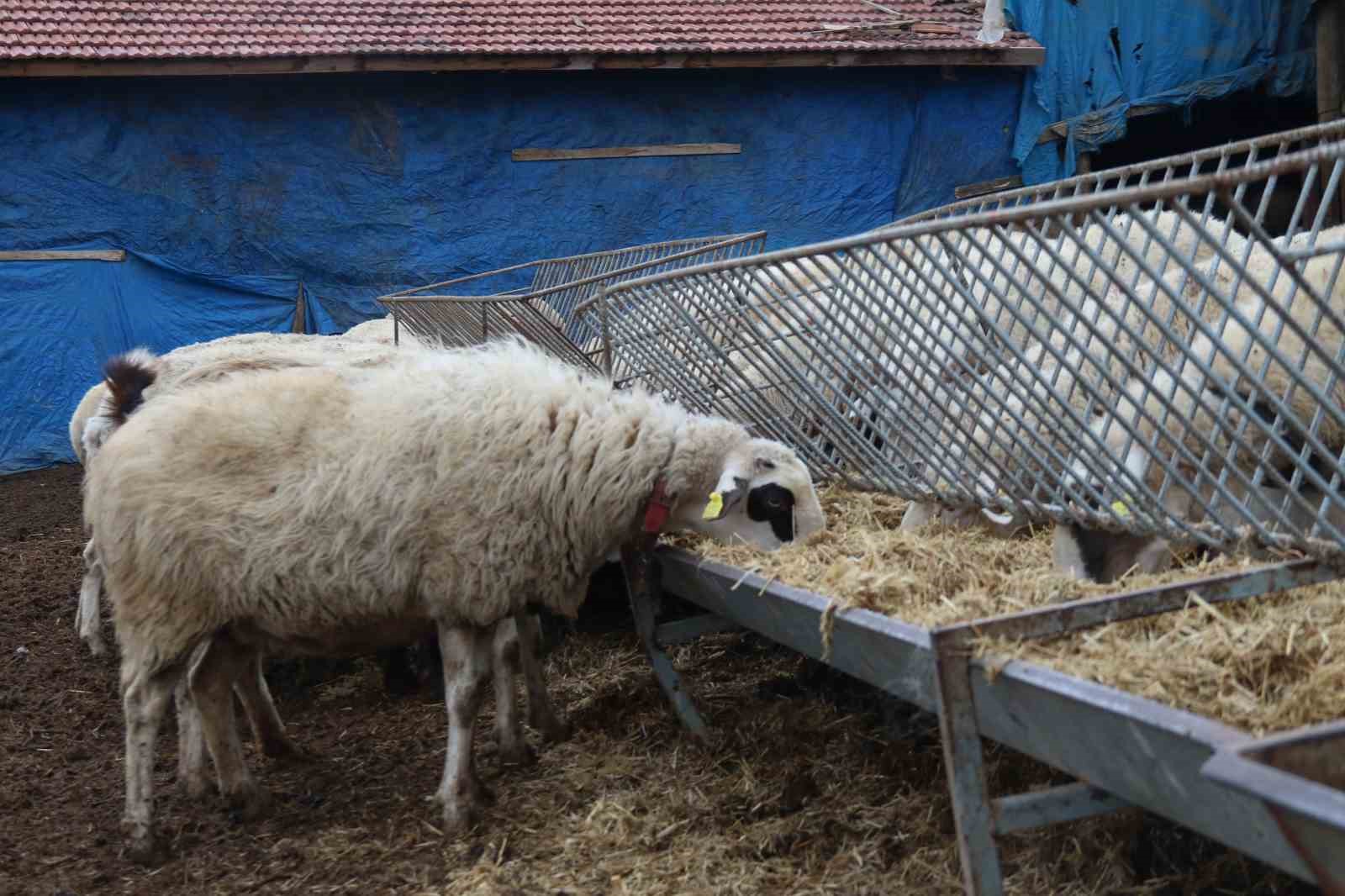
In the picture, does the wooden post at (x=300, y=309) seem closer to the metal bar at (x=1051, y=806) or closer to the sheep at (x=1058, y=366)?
the sheep at (x=1058, y=366)

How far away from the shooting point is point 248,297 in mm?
13875

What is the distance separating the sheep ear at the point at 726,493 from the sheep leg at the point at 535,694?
3.50 ft

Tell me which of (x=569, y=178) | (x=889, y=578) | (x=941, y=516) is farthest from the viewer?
(x=569, y=178)

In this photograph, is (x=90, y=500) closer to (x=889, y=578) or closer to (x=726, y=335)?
(x=726, y=335)

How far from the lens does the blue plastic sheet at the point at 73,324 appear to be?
13102 mm

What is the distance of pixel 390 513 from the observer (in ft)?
15.6

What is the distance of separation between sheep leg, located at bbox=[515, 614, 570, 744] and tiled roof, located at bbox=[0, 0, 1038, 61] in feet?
32.3

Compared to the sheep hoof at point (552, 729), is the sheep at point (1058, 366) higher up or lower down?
higher up

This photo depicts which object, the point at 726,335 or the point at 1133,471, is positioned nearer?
the point at 1133,471

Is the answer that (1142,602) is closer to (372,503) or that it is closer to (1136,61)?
(372,503)

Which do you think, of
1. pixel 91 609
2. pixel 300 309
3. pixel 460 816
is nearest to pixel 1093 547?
pixel 460 816

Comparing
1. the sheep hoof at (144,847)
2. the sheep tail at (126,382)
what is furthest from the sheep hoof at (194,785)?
the sheep tail at (126,382)

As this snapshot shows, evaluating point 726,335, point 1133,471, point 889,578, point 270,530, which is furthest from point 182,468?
point 1133,471

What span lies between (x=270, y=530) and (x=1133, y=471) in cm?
296
